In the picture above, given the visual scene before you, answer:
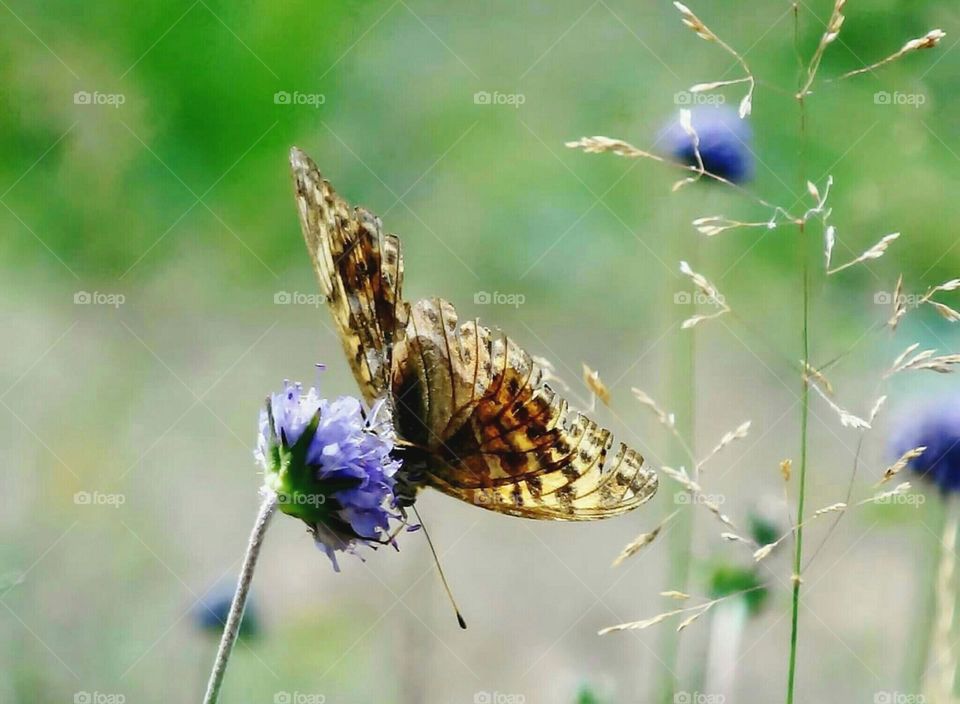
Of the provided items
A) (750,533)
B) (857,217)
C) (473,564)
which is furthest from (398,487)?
(857,217)

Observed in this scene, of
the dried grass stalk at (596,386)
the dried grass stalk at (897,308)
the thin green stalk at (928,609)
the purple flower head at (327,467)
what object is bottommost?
the thin green stalk at (928,609)

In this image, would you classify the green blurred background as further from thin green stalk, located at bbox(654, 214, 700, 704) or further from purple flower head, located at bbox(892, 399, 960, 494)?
thin green stalk, located at bbox(654, 214, 700, 704)

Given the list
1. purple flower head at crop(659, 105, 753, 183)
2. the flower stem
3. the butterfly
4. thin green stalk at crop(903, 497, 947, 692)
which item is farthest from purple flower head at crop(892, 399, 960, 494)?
the flower stem

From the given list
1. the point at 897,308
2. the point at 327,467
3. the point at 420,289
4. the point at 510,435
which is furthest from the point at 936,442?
the point at 420,289

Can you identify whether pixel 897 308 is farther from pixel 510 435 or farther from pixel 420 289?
pixel 420 289

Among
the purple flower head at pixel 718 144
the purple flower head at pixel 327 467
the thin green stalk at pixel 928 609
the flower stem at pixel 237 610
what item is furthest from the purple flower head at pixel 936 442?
the flower stem at pixel 237 610

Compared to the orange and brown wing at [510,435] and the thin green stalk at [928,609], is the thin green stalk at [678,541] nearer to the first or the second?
the orange and brown wing at [510,435]
